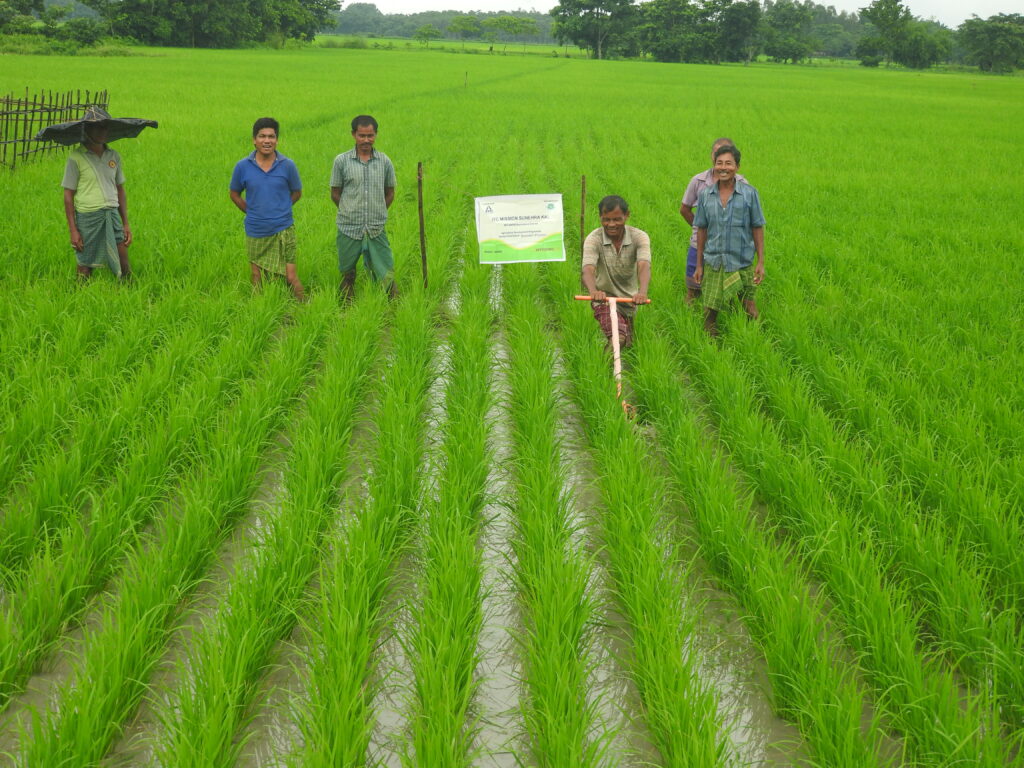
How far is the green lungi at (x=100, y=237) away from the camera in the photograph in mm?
5402

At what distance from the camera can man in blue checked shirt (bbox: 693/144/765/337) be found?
486cm

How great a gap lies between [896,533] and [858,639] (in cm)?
63

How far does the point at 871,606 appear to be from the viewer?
2.33 metres

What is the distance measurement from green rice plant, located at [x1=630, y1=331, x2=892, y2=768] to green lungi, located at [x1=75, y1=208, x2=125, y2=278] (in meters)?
4.21

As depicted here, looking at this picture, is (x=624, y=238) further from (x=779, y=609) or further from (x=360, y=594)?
(x=360, y=594)

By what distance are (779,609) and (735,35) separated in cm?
7943

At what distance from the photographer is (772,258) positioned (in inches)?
269

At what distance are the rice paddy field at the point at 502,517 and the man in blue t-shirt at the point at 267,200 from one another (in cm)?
37

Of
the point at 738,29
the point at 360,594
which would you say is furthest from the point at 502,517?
the point at 738,29

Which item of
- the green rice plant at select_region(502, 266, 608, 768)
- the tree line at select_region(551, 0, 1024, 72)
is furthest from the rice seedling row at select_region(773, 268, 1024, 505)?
the tree line at select_region(551, 0, 1024, 72)

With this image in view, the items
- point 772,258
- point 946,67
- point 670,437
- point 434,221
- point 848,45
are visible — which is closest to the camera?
point 670,437

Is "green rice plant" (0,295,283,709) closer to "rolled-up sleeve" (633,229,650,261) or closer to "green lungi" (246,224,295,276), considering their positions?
"green lungi" (246,224,295,276)

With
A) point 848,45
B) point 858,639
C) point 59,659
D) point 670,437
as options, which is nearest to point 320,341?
point 670,437

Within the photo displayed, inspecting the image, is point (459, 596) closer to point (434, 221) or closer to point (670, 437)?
point (670, 437)
